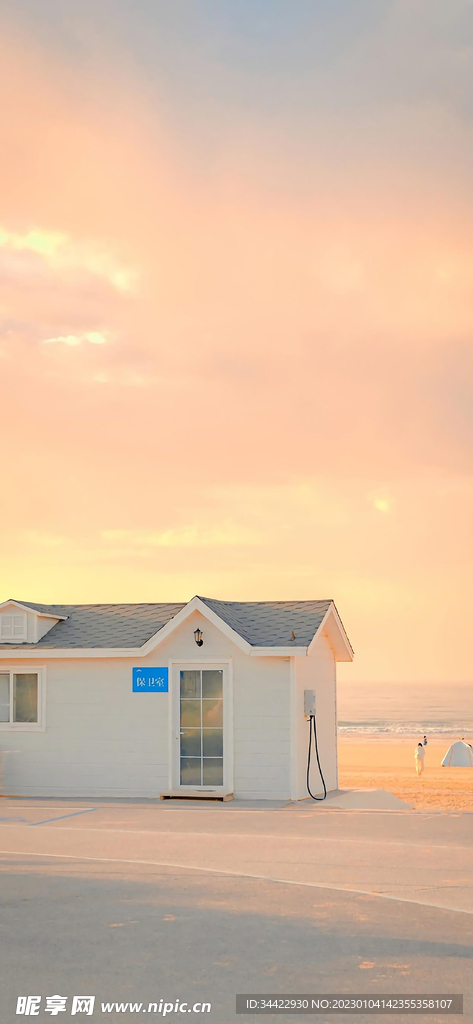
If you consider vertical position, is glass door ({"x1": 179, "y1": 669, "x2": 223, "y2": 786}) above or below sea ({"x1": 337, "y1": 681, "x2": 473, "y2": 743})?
above

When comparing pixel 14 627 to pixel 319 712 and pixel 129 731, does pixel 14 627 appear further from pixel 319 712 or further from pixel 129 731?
pixel 319 712

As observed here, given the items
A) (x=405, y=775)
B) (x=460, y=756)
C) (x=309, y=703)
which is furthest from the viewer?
(x=405, y=775)

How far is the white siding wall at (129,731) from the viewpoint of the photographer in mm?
17031

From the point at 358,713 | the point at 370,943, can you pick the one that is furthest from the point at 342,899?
the point at 358,713

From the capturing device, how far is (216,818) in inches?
555

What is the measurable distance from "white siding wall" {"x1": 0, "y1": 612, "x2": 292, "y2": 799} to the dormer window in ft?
1.91

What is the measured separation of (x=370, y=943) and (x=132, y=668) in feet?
38.6

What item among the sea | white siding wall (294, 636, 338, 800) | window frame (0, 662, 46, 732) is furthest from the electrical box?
the sea

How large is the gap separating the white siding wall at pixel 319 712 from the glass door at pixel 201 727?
1316mm

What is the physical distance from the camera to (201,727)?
17438 mm

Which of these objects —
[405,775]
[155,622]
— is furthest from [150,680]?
[405,775]

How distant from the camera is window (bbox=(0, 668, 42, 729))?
18703mm

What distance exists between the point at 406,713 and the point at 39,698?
2440 inches

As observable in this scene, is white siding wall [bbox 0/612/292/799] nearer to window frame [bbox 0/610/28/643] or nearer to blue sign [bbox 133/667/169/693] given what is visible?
blue sign [bbox 133/667/169/693]
